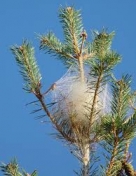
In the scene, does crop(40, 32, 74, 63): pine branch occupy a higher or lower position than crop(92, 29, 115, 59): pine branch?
higher

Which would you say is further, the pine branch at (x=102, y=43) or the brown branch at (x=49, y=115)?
the brown branch at (x=49, y=115)

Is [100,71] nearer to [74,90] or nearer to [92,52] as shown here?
[74,90]

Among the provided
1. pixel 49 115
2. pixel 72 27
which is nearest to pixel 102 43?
pixel 72 27

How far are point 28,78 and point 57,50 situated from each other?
0.77 ft

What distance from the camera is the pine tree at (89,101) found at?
5.98ft

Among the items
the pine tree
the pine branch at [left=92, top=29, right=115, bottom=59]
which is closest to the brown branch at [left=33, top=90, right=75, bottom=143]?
the pine tree

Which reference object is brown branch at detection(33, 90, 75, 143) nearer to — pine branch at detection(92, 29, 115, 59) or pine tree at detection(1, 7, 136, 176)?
pine tree at detection(1, 7, 136, 176)

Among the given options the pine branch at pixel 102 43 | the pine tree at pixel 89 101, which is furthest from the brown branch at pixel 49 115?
the pine branch at pixel 102 43

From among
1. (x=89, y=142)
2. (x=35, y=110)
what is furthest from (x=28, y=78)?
(x=89, y=142)

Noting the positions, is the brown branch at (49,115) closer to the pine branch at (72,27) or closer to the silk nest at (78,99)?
the silk nest at (78,99)

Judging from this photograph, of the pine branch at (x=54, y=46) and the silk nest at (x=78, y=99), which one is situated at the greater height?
the pine branch at (x=54, y=46)

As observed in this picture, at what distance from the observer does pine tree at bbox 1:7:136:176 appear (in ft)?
5.98

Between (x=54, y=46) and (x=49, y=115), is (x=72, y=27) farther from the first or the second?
(x=49, y=115)

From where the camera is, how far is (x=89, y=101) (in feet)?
6.54
